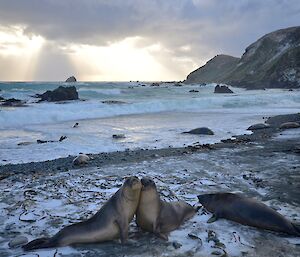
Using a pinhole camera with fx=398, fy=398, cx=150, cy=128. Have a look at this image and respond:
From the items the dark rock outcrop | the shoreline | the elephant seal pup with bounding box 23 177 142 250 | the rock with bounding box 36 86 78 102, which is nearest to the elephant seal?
the elephant seal pup with bounding box 23 177 142 250

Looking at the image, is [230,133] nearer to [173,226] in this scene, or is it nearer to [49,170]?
[49,170]

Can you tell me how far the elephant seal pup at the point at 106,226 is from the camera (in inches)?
198

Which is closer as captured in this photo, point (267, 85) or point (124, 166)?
point (124, 166)

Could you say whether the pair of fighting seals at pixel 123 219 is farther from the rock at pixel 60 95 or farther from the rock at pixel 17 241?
the rock at pixel 60 95

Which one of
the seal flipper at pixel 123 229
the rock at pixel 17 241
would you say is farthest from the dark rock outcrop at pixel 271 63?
the rock at pixel 17 241

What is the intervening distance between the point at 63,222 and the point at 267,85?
7546 centimetres

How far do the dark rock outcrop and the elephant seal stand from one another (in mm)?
70182

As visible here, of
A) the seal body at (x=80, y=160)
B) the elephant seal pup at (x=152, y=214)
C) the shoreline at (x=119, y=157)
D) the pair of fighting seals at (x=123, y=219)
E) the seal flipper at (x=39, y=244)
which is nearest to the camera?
the seal flipper at (x=39, y=244)

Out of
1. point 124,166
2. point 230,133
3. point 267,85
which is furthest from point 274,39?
point 124,166

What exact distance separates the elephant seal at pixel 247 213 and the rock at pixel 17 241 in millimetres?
2645

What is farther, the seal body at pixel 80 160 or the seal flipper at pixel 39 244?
the seal body at pixel 80 160

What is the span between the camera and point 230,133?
55.6 feet

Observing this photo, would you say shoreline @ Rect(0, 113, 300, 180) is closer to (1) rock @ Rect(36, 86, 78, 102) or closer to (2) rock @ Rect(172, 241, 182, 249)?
(2) rock @ Rect(172, 241, 182, 249)

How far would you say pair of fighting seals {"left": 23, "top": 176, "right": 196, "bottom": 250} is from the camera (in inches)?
199
